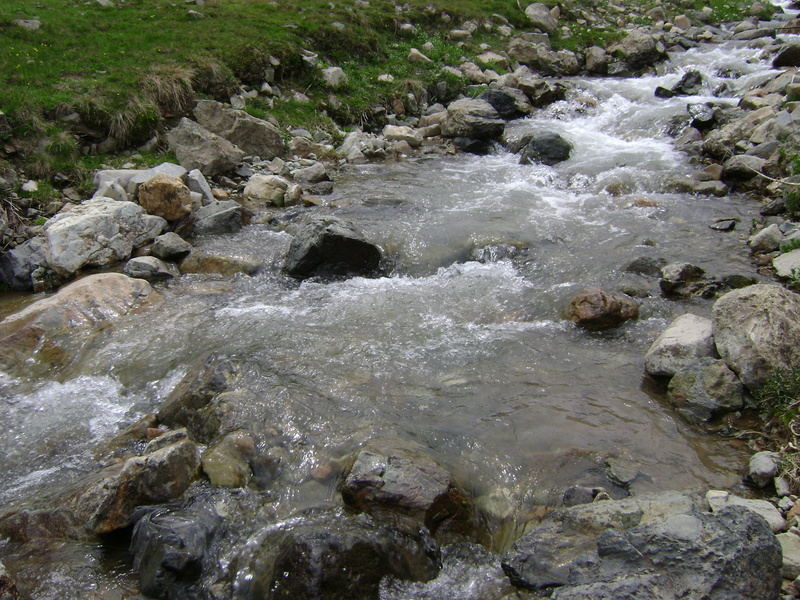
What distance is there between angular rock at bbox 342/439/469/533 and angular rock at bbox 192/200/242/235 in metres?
8.15

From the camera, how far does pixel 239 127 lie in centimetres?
1625

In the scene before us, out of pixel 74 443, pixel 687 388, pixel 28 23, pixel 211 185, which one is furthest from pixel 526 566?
pixel 28 23

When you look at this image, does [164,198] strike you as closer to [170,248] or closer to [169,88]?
[170,248]

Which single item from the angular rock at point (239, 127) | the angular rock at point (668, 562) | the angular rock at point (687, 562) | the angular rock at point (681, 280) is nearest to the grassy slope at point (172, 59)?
the angular rock at point (239, 127)

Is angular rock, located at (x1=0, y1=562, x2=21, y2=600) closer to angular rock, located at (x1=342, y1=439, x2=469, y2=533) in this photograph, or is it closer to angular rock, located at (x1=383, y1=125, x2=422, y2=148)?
angular rock, located at (x1=342, y1=439, x2=469, y2=533)

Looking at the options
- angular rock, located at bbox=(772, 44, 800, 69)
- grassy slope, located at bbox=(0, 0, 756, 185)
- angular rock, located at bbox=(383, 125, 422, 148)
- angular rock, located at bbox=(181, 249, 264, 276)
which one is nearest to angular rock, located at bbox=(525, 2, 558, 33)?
grassy slope, located at bbox=(0, 0, 756, 185)

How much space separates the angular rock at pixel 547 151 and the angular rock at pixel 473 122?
7.04 ft

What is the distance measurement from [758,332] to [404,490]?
4512 millimetres

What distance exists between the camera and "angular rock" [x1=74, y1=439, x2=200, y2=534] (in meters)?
5.36

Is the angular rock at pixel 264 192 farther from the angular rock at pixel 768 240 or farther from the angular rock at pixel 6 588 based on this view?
the angular rock at pixel 6 588

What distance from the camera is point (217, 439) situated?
6.43 m

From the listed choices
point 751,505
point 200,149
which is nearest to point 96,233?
point 200,149

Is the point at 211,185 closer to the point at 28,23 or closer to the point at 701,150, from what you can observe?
the point at 28,23

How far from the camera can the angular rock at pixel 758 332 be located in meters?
6.56
